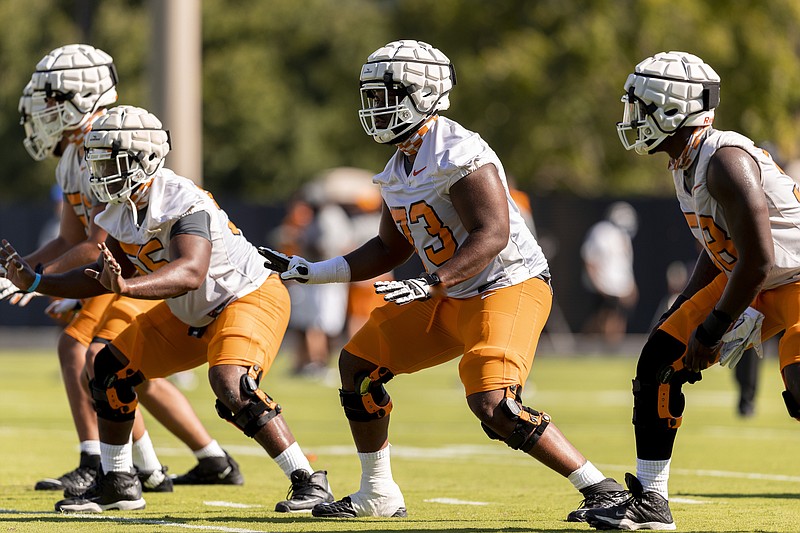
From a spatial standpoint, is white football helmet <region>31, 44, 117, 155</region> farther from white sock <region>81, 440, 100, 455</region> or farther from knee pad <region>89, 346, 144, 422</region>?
white sock <region>81, 440, 100, 455</region>

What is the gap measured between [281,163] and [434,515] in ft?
128

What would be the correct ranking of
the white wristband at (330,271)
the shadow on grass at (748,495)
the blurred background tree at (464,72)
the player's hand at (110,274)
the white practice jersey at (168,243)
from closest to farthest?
1. the player's hand at (110,274)
2. the white wristband at (330,271)
3. the white practice jersey at (168,243)
4. the shadow on grass at (748,495)
5. the blurred background tree at (464,72)

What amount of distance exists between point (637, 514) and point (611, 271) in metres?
16.8

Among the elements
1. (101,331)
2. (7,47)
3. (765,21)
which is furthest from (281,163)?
(101,331)

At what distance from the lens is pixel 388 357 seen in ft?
22.0

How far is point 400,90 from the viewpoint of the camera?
663 centimetres

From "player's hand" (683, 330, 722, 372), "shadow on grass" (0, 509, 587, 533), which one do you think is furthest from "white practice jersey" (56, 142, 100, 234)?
"player's hand" (683, 330, 722, 372)

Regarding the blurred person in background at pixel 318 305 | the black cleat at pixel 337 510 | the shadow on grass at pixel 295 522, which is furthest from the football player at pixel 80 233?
the blurred person in background at pixel 318 305

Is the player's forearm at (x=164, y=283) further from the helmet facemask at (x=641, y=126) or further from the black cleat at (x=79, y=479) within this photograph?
the helmet facemask at (x=641, y=126)

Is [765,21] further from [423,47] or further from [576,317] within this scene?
[423,47]

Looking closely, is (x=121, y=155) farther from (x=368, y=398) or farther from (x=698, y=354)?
(x=698, y=354)

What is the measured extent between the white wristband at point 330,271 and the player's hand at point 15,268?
132cm

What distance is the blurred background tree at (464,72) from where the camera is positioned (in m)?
28.0

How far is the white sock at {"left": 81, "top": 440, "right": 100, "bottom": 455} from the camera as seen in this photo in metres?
8.14
